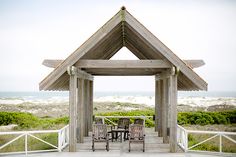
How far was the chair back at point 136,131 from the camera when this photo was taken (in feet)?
39.5

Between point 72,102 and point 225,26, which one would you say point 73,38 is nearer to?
point 225,26

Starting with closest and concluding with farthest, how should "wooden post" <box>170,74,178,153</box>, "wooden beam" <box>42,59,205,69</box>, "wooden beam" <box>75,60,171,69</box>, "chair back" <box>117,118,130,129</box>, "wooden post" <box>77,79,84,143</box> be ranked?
"wooden post" <box>170,74,178,153</box> → "wooden beam" <box>75,60,171,69</box> → "wooden beam" <box>42,59,205,69</box> → "wooden post" <box>77,79,84,143</box> → "chair back" <box>117,118,130,129</box>

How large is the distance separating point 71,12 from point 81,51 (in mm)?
30318

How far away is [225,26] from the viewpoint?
124 feet

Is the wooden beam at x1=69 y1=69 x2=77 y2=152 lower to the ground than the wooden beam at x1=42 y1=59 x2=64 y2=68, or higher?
lower

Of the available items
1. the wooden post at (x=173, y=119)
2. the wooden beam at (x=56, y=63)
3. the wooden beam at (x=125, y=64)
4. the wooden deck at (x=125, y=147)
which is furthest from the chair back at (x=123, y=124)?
the wooden beam at (x=56, y=63)

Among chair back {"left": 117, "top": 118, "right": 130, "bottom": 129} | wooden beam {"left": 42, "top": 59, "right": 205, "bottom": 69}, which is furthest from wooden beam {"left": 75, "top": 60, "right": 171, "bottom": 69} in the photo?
chair back {"left": 117, "top": 118, "right": 130, "bottom": 129}

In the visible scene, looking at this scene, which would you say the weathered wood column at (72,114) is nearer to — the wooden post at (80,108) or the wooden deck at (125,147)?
the wooden deck at (125,147)

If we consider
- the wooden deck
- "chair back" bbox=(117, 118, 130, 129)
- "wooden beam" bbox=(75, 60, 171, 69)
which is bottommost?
the wooden deck

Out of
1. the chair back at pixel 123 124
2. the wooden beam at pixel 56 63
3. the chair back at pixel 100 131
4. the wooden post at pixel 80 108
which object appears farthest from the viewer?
the chair back at pixel 123 124

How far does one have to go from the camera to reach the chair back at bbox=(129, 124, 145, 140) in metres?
12.1

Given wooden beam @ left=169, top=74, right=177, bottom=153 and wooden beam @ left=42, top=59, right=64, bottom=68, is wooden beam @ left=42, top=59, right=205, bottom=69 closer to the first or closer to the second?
wooden beam @ left=42, top=59, right=64, bottom=68

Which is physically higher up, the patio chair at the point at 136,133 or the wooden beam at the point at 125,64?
the wooden beam at the point at 125,64

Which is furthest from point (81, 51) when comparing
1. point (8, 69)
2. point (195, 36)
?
point (8, 69)
